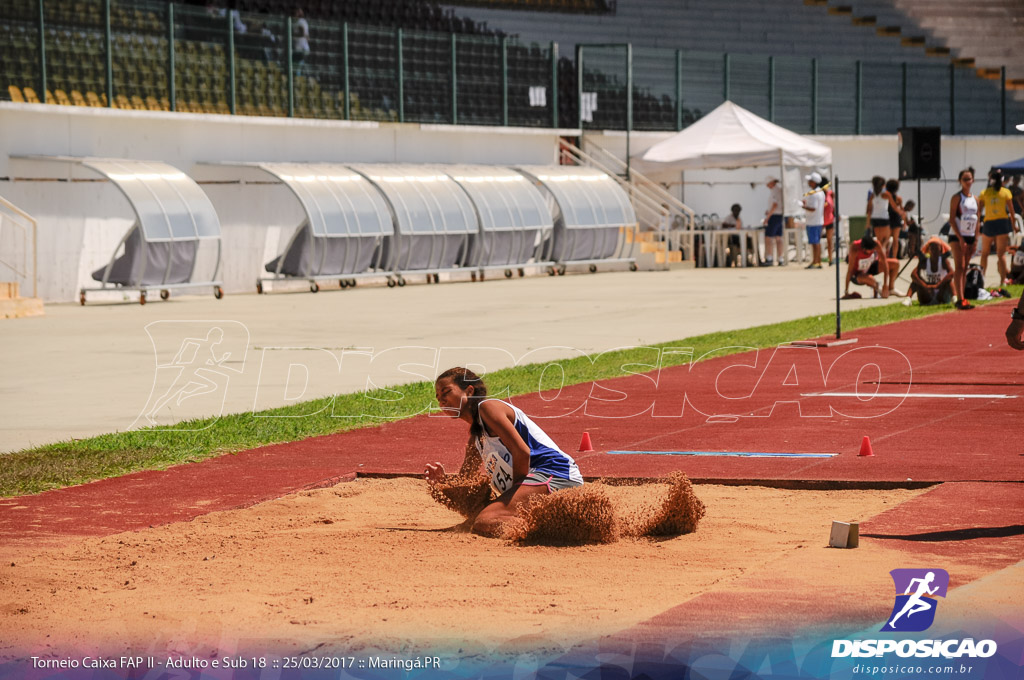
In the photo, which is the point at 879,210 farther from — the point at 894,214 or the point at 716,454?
the point at 716,454

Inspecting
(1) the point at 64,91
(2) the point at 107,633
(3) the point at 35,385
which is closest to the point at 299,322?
(3) the point at 35,385

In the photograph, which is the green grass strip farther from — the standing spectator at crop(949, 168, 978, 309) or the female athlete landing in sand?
the standing spectator at crop(949, 168, 978, 309)

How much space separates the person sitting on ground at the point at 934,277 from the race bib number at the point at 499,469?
16.4 m

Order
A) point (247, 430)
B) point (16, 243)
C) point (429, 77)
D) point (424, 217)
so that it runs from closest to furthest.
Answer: point (247, 430), point (16, 243), point (424, 217), point (429, 77)

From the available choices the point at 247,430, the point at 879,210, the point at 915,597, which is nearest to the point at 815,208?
the point at 879,210

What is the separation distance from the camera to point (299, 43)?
36.1 m

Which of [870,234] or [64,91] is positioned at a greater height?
[64,91]

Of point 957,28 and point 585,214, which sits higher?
point 957,28

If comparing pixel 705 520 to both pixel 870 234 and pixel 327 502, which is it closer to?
pixel 327 502

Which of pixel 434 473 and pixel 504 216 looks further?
pixel 504 216

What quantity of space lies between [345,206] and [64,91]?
6523 millimetres

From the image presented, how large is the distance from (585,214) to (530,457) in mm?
31799

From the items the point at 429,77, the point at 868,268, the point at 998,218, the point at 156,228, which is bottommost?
the point at 868,268

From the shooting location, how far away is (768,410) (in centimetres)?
1346
